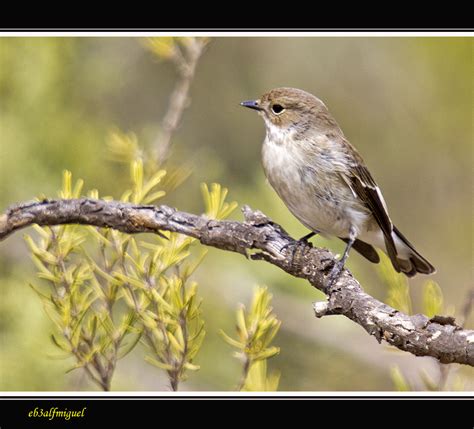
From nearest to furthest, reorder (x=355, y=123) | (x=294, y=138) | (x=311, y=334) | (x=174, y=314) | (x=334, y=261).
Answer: (x=174, y=314)
(x=334, y=261)
(x=294, y=138)
(x=311, y=334)
(x=355, y=123)

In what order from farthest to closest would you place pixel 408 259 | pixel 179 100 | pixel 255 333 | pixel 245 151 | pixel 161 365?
pixel 245 151 → pixel 408 259 → pixel 179 100 → pixel 255 333 → pixel 161 365

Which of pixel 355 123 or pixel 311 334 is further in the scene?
pixel 355 123

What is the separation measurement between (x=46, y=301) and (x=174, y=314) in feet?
1.44

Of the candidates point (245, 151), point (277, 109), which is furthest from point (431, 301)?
point (245, 151)

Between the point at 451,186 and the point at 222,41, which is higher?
the point at 222,41

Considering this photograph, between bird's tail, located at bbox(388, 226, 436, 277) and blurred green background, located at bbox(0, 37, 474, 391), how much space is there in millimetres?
238

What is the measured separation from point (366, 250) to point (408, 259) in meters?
0.21

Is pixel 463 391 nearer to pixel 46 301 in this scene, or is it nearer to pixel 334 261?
pixel 334 261

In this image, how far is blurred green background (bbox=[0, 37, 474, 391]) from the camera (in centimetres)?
340

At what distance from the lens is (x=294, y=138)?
3.32 m

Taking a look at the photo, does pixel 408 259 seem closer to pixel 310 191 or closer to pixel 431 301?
pixel 310 191

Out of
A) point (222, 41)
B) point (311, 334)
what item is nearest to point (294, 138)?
point (311, 334)

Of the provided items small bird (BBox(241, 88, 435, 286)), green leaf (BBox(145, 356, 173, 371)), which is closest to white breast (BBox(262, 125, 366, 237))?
small bird (BBox(241, 88, 435, 286))

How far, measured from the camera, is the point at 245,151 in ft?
15.7
